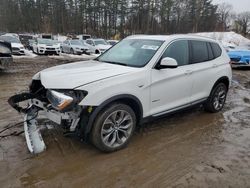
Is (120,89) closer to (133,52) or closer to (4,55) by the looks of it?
(133,52)

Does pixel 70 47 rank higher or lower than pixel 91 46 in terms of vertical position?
lower

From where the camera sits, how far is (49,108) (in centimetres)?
378

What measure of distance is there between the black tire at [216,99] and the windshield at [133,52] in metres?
2.03

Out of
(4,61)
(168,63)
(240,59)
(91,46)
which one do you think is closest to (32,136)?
(168,63)

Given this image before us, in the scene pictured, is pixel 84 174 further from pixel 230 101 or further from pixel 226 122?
pixel 230 101

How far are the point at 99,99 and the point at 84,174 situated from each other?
0.99 m

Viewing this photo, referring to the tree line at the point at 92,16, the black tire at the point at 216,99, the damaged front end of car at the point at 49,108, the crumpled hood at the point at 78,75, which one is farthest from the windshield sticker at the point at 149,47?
the tree line at the point at 92,16

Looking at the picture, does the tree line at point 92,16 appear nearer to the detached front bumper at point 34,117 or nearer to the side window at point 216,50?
the side window at point 216,50

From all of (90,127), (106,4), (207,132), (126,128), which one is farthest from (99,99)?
(106,4)

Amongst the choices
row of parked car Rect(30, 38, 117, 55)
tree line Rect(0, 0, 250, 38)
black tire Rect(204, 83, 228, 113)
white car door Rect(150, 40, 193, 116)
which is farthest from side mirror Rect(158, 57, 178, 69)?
tree line Rect(0, 0, 250, 38)

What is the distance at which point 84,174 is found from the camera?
3314 mm

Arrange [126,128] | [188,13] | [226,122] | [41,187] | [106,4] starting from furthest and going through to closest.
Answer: [188,13] → [106,4] → [226,122] → [126,128] → [41,187]

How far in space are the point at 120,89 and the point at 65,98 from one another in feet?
2.58

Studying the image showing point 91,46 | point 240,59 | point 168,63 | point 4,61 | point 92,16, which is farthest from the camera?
point 92,16
